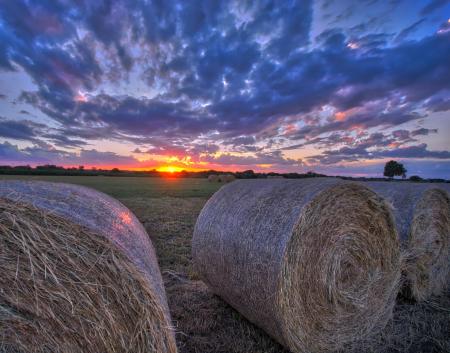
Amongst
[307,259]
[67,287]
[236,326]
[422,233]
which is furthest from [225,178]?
[67,287]

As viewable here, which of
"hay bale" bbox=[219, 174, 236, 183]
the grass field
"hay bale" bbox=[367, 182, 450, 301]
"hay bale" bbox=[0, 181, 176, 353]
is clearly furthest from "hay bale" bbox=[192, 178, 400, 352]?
"hay bale" bbox=[219, 174, 236, 183]

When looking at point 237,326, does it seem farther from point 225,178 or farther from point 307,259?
point 225,178

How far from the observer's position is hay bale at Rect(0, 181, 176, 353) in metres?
2.10

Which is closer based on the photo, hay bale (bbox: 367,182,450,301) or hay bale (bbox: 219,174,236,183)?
hay bale (bbox: 367,182,450,301)

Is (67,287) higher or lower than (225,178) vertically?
higher

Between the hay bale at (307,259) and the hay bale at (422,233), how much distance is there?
884 millimetres

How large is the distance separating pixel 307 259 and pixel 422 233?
3.03 meters

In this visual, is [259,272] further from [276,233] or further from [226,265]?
[226,265]

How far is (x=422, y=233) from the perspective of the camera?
5293mm

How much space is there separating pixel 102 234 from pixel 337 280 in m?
3.04

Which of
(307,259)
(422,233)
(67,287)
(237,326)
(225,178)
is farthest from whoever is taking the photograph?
(225,178)

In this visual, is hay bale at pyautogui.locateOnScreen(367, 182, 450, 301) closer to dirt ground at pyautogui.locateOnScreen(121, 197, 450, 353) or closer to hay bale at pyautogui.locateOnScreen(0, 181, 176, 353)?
dirt ground at pyautogui.locateOnScreen(121, 197, 450, 353)

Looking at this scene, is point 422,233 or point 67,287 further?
point 422,233

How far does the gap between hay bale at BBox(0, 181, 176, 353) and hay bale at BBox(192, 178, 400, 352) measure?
154cm
